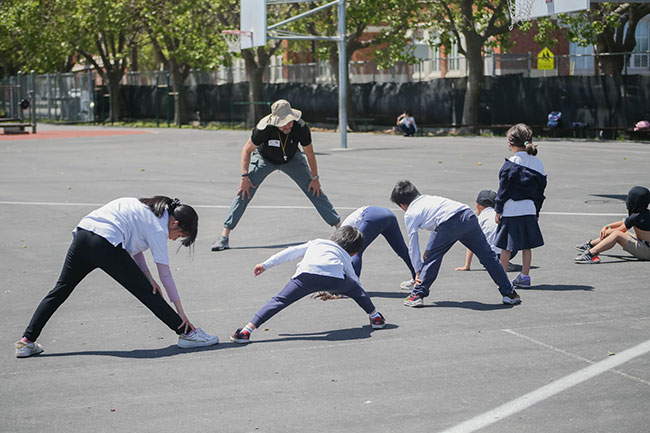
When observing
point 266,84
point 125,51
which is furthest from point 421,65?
point 125,51

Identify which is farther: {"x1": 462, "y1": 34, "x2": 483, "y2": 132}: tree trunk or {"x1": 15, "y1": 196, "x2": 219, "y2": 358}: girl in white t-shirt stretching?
{"x1": 462, "y1": 34, "x2": 483, "y2": 132}: tree trunk

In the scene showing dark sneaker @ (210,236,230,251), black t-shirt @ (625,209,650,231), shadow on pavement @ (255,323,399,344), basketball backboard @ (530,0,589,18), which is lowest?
shadow on pavement @ (255,323,399,344)

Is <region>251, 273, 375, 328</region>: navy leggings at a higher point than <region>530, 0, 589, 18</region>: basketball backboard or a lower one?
lower

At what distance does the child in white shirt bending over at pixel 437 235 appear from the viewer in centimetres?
821

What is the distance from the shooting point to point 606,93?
32.8 metres

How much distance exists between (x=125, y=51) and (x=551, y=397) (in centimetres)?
4835

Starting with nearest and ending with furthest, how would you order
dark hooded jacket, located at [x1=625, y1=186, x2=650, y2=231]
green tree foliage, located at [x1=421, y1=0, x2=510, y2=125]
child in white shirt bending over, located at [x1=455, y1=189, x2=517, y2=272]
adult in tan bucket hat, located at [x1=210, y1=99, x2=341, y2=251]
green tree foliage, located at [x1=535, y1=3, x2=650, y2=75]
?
child in white shirt bending over, located at [x1=455, y1=189, x2=517, y2=272], dark hooded jacket, located at [x1=625, y1=186, x2=650, y2=231], adult in tan bucket hat, located at [x1=210, y1=99, x2=341, y2=251], green tree foliage, located at [x1=535, y1=3, x2=650, y2=75], green tree foliage, located at [x1=421, y1=0, x2=510, y2=125]

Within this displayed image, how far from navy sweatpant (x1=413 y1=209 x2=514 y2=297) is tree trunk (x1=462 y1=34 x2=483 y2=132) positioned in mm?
29005

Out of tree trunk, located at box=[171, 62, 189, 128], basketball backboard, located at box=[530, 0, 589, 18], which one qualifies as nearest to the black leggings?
basketball backboard, located at box=[530, 0, 589, 18]

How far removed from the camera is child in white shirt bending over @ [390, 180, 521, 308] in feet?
26.9

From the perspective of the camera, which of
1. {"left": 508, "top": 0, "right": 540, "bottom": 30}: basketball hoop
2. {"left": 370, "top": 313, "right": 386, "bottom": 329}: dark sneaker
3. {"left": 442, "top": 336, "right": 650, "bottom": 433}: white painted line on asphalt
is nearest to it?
{"left": 442, "top": 336, "right": 650, "bottom": 433}: white painted line on asphalt

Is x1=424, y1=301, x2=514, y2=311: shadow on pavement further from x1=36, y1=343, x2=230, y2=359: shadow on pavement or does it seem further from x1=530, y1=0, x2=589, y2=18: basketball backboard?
x1=530, y1=0, x2=589, y2=18: basketball backboard

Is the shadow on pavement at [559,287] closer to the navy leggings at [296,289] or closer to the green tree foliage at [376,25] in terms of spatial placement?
the navy leggings at [296,289]

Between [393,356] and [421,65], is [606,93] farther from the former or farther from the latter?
[393,356]
